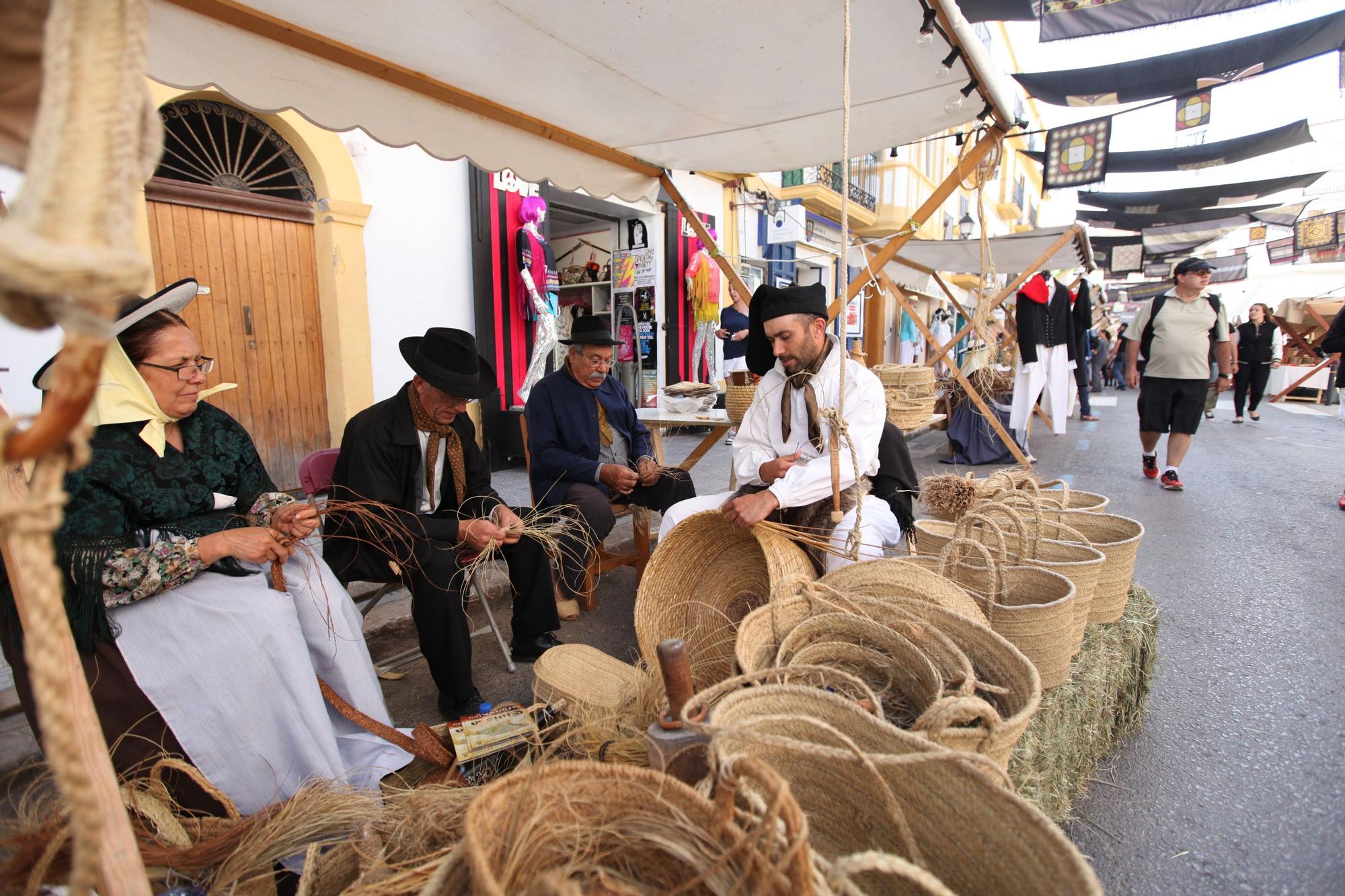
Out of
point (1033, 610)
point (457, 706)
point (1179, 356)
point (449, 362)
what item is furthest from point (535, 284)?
point (1179, 356)

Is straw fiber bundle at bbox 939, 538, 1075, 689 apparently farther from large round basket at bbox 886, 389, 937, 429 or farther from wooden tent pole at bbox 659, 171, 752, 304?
large round basket at bbox 886, 389, 937, 429

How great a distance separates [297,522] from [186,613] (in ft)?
1.10

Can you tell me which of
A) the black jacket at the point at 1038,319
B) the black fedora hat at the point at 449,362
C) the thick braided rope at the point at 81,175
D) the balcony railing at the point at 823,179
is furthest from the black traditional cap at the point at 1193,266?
the thick braided rope at the point at 81,175

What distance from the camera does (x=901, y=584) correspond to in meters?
1.71

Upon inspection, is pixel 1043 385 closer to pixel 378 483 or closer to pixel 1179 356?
pixel 1179 356

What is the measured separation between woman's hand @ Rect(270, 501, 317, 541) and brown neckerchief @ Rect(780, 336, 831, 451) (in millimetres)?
1784

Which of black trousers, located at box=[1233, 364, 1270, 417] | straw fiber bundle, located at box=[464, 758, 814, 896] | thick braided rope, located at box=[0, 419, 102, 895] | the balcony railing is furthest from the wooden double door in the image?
black trousers, located at box=[1233, 364, 1270, 417]

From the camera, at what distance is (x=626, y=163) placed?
393cm

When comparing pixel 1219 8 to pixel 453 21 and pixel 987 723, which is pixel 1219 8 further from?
pixel 987 723

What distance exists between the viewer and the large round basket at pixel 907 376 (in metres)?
5.62

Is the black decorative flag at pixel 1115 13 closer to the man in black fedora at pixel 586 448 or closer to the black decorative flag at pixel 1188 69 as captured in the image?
the black decorative flag at pixel 1188 69

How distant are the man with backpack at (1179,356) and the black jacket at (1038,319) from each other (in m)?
1.03

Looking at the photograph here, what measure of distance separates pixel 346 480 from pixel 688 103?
92.3 inches

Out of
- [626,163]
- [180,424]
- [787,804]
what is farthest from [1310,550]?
[180,424]
